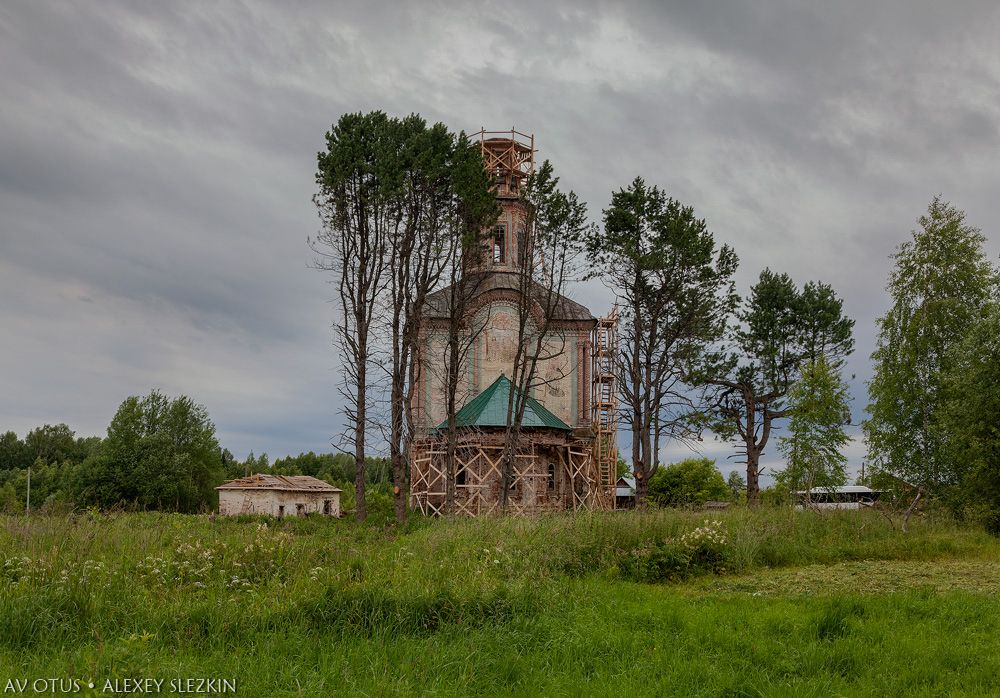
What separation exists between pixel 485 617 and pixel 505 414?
1958cm

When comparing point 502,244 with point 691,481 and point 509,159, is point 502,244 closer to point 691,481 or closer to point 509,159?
point 509,159

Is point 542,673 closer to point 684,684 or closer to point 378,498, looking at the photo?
point 684,684

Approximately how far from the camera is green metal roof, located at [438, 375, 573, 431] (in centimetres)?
2770

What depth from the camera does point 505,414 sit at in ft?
91.9

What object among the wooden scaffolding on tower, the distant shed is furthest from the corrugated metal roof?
the wooden scaffolding on tower

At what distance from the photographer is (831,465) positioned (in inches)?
1097

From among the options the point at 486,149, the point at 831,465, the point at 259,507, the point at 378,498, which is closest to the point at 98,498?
the point at 259,507

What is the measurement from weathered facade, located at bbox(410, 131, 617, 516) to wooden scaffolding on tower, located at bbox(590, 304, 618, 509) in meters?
0.06

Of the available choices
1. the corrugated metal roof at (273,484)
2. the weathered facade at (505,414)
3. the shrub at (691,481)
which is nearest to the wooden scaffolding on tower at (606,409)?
the weathered facade at (505,414)

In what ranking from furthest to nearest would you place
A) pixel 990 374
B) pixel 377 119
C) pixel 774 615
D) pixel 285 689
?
1. pixel 377 119
2. pixel 990 374
3. pixel 774 615
4. pixel 285 689

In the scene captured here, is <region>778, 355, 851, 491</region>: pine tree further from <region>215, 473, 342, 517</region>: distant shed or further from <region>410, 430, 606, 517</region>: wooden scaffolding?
<region>215, 473, 342, 517</region>: distant shed

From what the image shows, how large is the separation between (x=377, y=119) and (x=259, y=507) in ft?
63.8

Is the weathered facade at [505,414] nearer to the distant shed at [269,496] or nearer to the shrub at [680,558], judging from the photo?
the distant shed at [269,496]

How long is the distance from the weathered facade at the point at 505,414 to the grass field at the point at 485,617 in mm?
15169
